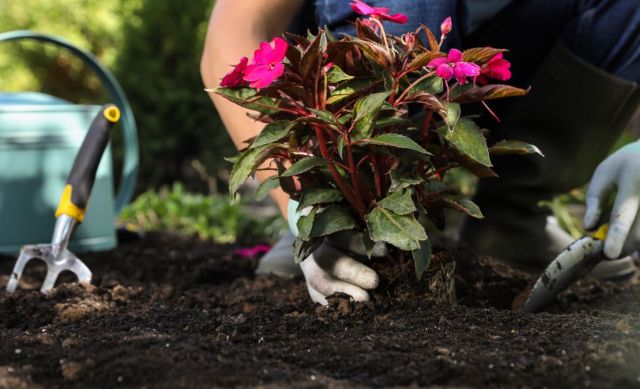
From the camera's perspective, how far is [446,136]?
1.47m

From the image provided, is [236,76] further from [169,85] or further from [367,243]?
[169,85]

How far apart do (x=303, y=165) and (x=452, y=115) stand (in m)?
0.29

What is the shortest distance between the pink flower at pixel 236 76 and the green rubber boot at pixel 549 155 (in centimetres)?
126

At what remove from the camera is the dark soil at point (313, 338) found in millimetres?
1177

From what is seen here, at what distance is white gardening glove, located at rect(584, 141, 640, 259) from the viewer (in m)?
1.76

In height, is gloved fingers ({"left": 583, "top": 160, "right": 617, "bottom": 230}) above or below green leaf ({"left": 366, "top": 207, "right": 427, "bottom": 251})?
below

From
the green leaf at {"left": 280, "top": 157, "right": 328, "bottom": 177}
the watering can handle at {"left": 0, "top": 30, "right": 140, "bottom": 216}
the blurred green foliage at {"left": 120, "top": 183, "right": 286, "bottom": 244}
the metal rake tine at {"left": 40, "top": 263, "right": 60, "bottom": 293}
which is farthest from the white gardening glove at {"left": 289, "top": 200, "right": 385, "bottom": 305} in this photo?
the blurred green foliage at {"left": 120, "top": 183, "right": 286, "bottom": 244}

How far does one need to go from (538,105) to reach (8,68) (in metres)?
4.23

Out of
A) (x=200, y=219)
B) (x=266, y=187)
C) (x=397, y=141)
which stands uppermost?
(x=397, y=141)

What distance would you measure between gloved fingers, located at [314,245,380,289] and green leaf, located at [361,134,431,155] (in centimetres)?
33

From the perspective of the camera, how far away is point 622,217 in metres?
1.77

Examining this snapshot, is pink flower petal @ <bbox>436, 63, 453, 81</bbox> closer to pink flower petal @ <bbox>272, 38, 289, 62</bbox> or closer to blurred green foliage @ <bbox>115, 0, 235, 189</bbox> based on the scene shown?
pink flower petal @ <bbox>272, 38, 289, 62</bbox>

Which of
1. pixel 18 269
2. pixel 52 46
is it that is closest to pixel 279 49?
pixel 18 269

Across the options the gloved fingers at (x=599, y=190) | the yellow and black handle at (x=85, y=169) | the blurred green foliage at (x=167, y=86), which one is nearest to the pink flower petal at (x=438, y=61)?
the gloved fingers at (x=599, y=190)
